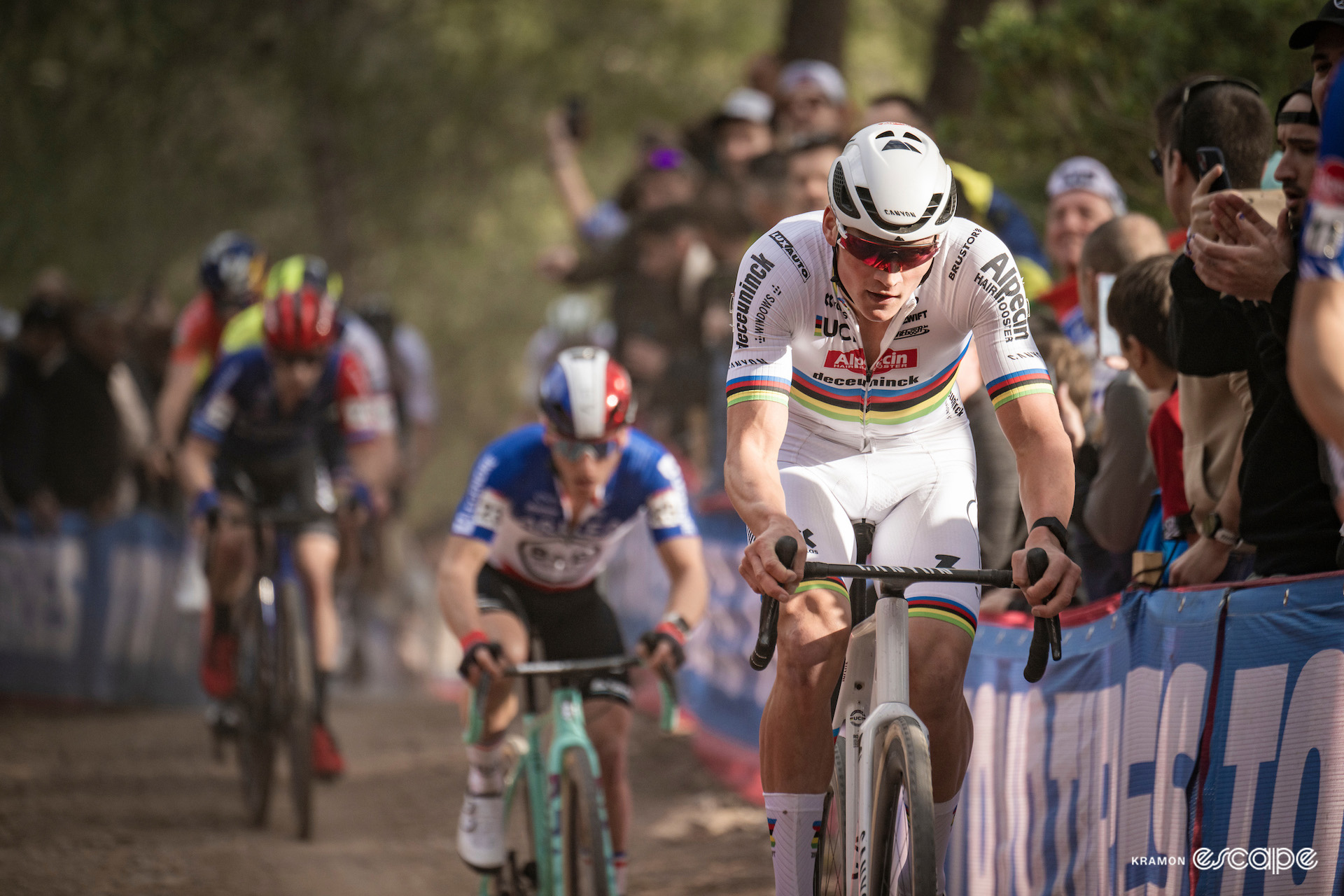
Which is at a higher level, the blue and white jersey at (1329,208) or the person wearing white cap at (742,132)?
the person wearing white cap at (742,132)

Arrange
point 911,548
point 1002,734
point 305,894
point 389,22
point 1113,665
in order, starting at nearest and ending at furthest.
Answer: point 911,548, point 1113,665, point 1002,734, point 305,894, point 389,22

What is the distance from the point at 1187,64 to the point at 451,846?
5.27 meters

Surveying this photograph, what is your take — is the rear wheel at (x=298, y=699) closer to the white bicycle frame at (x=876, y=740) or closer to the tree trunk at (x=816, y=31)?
the white bicycle frame at (x=876, y=740)

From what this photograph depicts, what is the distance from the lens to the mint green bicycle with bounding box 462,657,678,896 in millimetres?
5250

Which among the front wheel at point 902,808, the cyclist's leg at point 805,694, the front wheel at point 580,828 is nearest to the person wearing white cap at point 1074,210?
the cyclist's leg at point 805,694

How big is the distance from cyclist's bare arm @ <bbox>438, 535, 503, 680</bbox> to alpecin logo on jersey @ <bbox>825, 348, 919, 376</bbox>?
192cm

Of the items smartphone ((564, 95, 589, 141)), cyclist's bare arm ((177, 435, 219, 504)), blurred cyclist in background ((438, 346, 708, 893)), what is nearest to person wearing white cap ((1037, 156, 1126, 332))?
blurred cyclist in background ((438, 346, 708, 893))

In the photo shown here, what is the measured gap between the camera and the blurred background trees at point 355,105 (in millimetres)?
17422

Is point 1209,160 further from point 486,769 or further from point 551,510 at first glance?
point 486,769

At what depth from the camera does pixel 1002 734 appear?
17.7 feet

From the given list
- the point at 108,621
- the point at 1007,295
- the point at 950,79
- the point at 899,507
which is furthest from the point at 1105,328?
the point at 108,621

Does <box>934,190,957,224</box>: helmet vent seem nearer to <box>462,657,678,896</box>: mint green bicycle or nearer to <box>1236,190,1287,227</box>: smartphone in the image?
<box>1236,190,1287,227</box>: smartphone

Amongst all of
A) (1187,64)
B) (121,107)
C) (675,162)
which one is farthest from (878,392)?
(121,107)

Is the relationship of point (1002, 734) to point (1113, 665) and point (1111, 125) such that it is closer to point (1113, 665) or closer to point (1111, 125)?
point (1113, 665)
